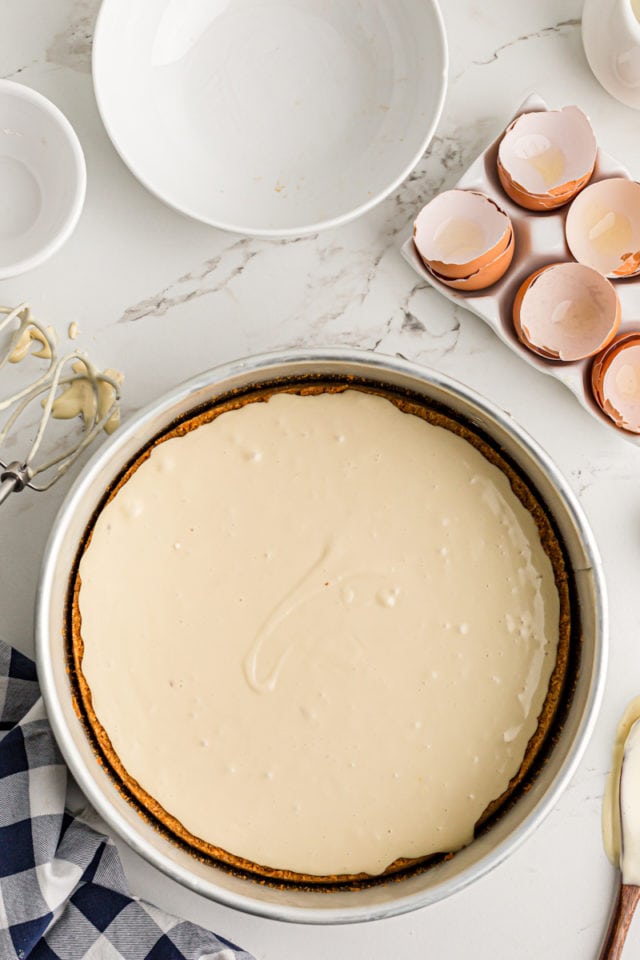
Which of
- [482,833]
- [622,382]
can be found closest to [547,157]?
[622,382]

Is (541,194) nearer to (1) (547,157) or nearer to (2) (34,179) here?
(1) (547,157)

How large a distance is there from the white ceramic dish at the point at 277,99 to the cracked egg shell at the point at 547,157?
11 cm

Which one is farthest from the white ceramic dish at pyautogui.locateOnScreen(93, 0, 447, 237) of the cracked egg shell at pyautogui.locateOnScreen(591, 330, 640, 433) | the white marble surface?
the cracked egg shell at pyautogui.locateOnScreen(591, 330, 640, 433)

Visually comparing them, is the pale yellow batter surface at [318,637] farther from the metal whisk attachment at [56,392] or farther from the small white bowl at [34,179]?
the small white bowl at [34,179]

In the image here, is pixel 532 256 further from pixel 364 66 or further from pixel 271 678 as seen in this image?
pixel 271 678

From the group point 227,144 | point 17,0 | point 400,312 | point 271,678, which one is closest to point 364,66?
point 227,144

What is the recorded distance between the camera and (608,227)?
3.31 ft

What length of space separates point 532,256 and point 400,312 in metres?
0.16

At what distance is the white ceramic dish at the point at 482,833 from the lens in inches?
33.5

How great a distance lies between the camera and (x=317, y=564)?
948 mm

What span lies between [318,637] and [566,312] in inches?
17.3

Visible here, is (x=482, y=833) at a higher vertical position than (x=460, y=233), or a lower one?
lower

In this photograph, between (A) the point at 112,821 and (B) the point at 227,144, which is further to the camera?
(B) the point at 227,144

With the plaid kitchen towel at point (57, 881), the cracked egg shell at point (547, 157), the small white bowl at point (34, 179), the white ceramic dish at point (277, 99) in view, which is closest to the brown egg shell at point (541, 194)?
the cracked egg shell at point (547, 157)
